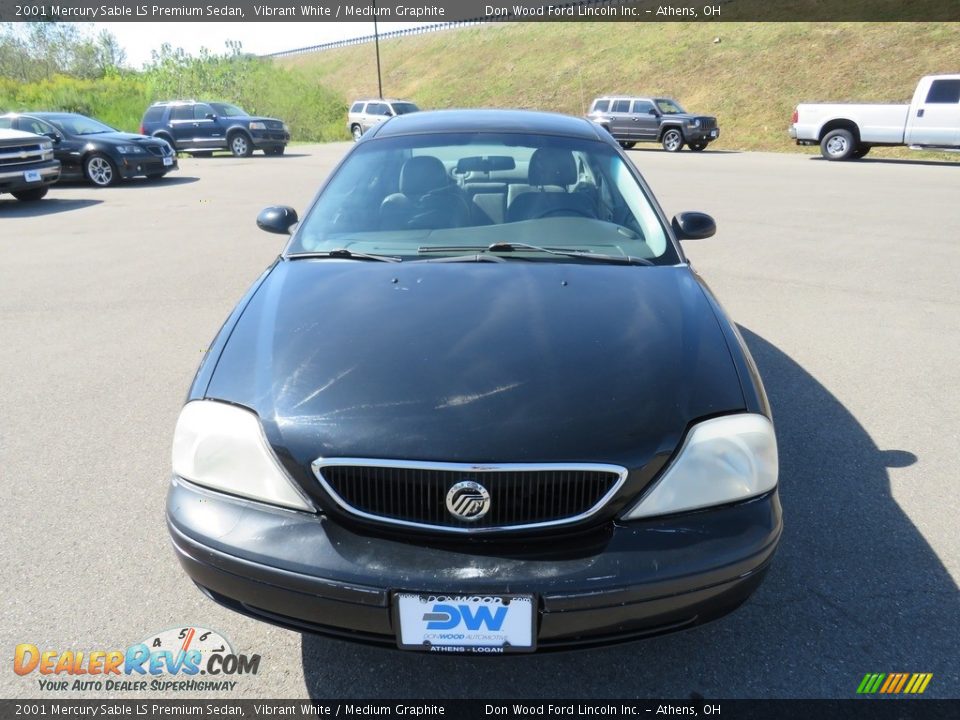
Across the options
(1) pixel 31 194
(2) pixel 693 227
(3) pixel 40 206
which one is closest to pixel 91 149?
(1) pixel 31 194

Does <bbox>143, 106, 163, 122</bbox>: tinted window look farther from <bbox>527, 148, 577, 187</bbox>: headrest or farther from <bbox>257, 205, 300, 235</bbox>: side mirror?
<bbox>527, 148, 577, 187</bbox>: headrest

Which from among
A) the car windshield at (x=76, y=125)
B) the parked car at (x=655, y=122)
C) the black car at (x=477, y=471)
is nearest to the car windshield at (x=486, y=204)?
the black car at (x=477, y=471)

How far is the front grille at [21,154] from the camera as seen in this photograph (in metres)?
11.8

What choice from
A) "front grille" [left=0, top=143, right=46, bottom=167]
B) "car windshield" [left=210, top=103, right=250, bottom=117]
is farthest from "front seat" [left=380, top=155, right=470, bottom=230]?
"car windshield" [left=210, top=103, right=250, bottom=117]

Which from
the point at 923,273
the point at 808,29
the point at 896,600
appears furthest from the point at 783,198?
the point at 808,29

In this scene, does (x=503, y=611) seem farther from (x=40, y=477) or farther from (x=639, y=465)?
(x=40, y=477)

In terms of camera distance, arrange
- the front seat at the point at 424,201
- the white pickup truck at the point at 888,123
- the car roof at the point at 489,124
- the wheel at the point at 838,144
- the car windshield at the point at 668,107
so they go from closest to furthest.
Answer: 1. the front seat at the point at 424,201
2. the car roof at the point at 489,124
3. the white pickup truck at the point at 888,123
4. the wheel at the point at 838,144
5. the car windshield at the point at 668,107

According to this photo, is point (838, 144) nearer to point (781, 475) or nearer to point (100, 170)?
point (100, 170)

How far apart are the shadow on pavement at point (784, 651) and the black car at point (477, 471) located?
361 millimetres

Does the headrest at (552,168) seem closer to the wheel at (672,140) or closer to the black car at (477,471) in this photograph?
the black car at (477,471)

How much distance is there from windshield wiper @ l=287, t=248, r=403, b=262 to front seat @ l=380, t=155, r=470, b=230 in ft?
0.95

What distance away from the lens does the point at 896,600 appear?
2617 millimetres

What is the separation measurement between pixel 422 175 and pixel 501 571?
2.26 metres

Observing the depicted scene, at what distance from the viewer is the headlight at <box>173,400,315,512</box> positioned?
2.06 meters
